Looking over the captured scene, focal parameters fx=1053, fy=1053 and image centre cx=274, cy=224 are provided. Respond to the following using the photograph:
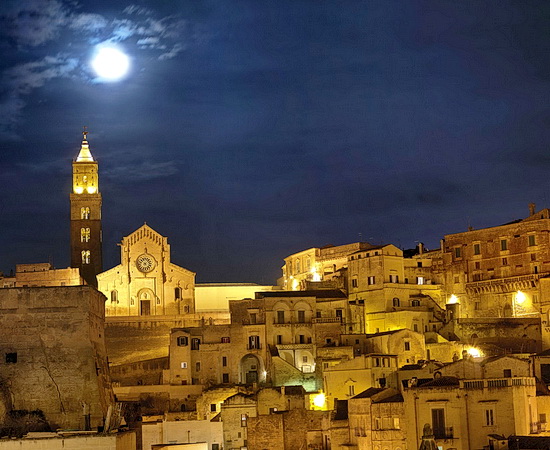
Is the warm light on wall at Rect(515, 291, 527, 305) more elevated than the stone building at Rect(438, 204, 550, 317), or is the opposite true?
the stone building at Rect(438, 204, 550, 317)

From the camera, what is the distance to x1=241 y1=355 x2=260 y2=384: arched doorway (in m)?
64.2

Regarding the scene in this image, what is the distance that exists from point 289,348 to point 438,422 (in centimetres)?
1945

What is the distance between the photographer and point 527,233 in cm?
7031

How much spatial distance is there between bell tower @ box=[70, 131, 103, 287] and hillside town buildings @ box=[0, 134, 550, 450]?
108mm

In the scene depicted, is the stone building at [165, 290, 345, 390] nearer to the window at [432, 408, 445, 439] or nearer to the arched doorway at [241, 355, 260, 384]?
the arched doorway at [241, 355, 260, 384]

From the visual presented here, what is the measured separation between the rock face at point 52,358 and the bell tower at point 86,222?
4325 cm

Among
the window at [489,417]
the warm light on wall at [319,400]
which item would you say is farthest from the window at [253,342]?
the window at [489,417]

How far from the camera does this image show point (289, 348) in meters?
64.0

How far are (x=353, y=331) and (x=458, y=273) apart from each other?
1039 centimetres

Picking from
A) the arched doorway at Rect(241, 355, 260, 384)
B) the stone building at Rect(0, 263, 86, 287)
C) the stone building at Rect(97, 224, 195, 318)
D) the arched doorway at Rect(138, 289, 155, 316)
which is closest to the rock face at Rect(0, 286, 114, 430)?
the arched doorway at Rect(241, 355, 260, 384)

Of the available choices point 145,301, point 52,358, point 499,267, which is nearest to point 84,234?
point 145,301

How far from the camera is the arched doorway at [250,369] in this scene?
2530 inches

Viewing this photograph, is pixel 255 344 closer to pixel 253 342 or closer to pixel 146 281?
pixel 253 342

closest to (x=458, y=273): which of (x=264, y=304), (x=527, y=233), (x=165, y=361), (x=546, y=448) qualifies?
(x=527, y=233)
